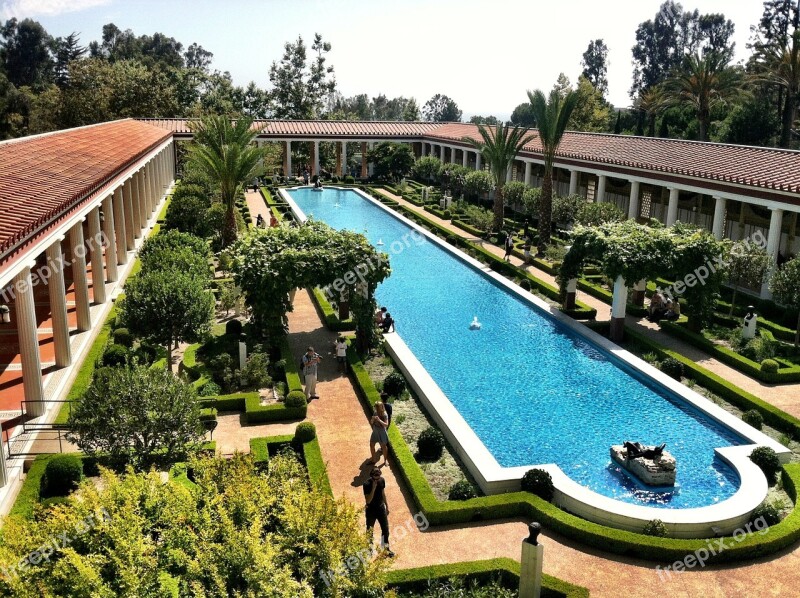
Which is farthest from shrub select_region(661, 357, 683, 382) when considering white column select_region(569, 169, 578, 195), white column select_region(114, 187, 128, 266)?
white column select_region(569, 169, 578, 195)

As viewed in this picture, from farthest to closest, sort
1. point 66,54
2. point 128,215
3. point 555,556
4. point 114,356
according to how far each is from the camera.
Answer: point 66,54 → point 128,215 → point 114,356 → point 555,556

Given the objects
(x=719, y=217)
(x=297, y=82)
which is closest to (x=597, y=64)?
(x=297, y=82)

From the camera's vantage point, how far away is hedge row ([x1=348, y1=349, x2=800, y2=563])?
11.3 metres

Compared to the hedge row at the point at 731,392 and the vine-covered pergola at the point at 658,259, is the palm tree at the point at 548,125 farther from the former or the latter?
the hedge row at the point at 731,392

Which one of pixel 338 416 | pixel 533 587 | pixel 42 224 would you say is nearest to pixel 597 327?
pixel 338 416

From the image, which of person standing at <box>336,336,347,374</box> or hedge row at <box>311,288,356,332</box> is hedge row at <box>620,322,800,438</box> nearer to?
hedge row at <box>311,288,356,332</box>

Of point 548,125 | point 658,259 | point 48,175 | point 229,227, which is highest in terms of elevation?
point 548,125

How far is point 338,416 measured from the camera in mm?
16000

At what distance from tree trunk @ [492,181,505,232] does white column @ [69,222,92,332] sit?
2145 cm

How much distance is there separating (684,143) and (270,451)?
26898 millimetres

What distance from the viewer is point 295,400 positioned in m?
15.8

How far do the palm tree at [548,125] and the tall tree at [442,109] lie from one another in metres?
105

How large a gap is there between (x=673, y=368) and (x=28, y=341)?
1464 centimetres

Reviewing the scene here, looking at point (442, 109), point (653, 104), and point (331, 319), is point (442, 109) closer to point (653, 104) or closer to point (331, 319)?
point (653, 104)
